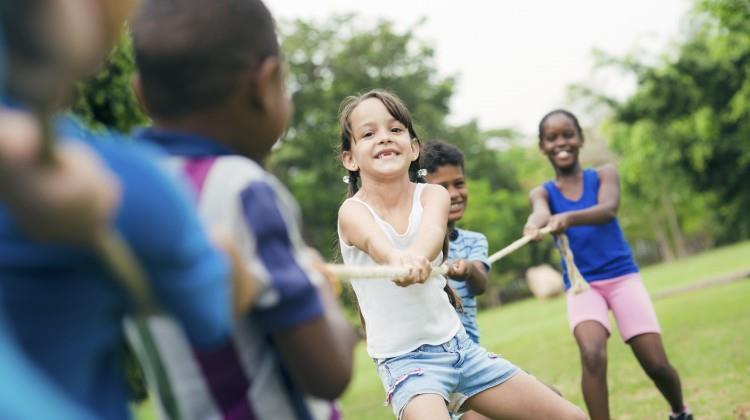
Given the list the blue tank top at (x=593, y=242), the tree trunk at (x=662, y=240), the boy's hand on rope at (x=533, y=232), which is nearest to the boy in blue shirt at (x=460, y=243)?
the boy's hand on rope at (x=533, y=232)

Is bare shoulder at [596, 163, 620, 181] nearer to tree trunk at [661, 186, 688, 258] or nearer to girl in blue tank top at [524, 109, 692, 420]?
girl in blue tank top at [524, 109, 692, 420]

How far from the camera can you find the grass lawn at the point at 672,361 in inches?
254

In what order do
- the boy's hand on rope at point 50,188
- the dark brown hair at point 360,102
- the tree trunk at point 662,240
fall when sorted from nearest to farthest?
the boy's hand on rope at point 50,188 < the dark brown hair at point 360,102 < the tree trunk at point 662,240

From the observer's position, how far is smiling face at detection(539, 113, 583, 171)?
5879 millimetres

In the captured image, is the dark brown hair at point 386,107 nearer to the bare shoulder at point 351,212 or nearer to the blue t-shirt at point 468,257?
the blue t-shirt at point 468,257

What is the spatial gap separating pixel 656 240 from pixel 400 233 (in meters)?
63.4

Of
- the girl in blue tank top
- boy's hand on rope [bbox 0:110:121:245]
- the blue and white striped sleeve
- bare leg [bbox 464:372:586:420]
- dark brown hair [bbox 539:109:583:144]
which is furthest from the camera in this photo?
dark brown hair [bbox 539:109:583:144]

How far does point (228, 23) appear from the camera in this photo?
170 centimetres

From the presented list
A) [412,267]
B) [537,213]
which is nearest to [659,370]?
[537,213]

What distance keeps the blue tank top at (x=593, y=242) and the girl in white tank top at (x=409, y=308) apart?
2022 mm

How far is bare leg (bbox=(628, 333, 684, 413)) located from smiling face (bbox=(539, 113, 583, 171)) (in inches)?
48.6

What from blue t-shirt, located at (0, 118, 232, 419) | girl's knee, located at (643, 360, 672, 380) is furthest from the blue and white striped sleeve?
girl's knee, located at (643, 360, 672, 380)

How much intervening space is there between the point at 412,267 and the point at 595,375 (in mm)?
2464

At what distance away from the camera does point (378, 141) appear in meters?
3.81
